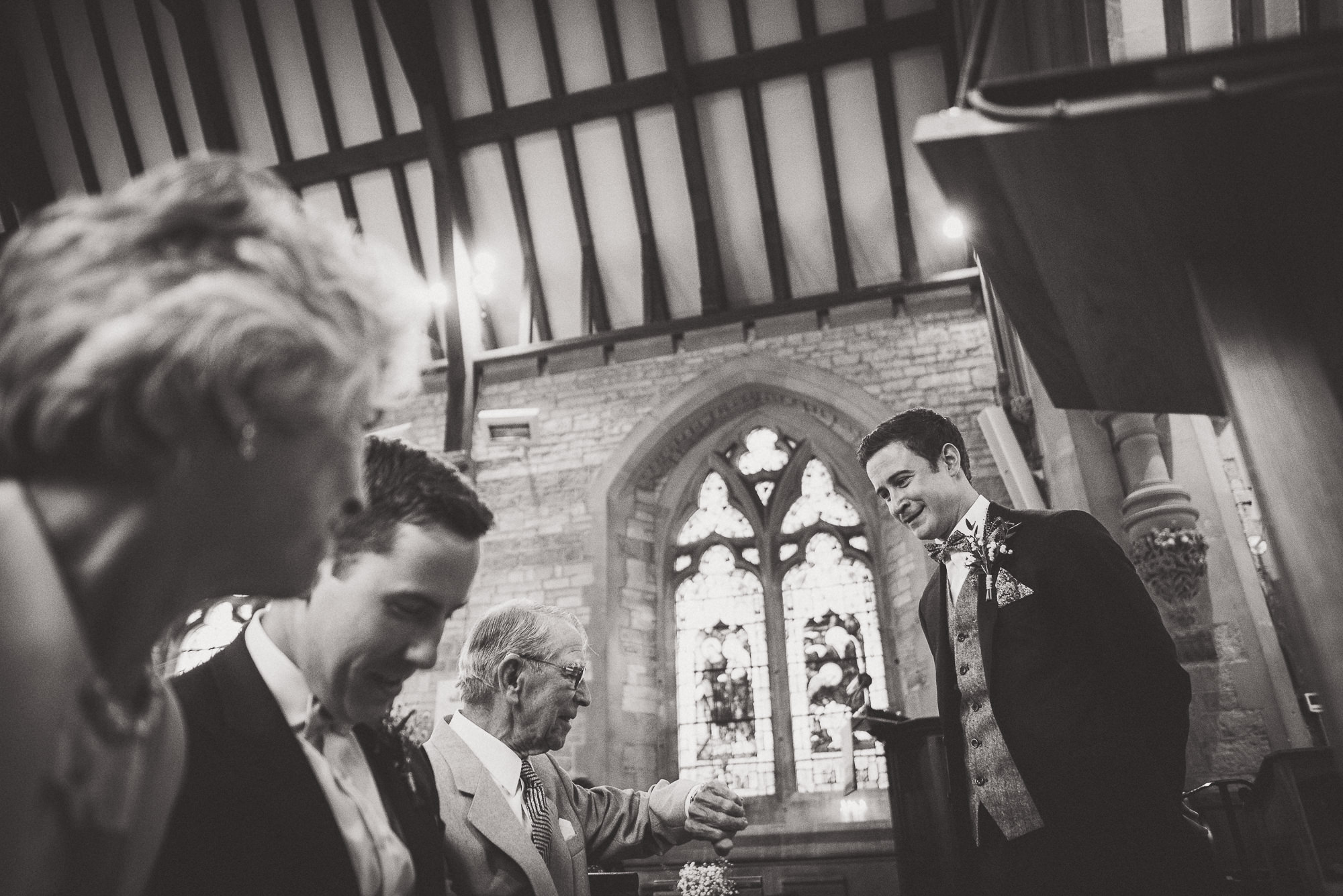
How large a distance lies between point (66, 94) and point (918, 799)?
858 cm

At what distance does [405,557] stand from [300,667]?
0.19 meters

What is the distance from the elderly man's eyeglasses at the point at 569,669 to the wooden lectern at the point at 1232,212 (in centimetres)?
154

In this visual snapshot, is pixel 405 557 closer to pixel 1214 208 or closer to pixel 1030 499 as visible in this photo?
pixel 1214 208

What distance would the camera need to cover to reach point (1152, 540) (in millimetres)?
4344

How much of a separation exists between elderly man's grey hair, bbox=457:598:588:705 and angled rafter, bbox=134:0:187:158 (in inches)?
272

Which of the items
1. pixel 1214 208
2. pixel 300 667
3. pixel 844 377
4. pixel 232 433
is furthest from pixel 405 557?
pixel 844 377

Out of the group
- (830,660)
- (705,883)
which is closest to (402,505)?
(705,883)

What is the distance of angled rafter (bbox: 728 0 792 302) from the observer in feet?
23.2

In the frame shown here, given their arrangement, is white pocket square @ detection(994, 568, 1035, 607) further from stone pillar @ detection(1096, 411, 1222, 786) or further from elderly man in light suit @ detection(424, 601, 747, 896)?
stone pillar @ detection(1096, 411, 1222, 786)

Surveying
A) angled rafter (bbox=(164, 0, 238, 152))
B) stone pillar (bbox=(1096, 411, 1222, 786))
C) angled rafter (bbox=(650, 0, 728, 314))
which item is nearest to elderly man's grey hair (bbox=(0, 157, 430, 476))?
stone pillar (bbox=(1096, 411, 1222, 786))

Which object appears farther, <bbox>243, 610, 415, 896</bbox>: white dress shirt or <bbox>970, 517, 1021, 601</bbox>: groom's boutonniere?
<bbox>970, 517, 1021, 601</bbox>: groom's boutonniere

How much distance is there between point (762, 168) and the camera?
7.32 metres

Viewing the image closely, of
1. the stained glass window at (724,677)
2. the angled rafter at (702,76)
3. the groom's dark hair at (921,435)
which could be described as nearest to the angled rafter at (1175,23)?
the groom's dark hair at (921,435)

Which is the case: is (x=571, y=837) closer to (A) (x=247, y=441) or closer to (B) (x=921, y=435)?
(B) (x=921, y=435)
